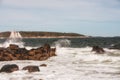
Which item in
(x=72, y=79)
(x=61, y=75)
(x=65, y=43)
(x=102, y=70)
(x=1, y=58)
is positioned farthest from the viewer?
(x=65, y=43)

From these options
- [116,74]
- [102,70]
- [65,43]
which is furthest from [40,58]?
[65,43]

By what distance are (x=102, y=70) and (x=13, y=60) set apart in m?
12.3

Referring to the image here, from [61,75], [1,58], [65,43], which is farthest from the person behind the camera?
[65,43]

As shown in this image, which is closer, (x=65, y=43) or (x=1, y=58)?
(x=1, y=58)

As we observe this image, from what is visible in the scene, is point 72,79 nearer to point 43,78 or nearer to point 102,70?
point 43,78

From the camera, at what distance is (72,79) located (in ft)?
69.8

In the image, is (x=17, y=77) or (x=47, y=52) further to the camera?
(x=47, y=52)

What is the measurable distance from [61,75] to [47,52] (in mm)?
14370

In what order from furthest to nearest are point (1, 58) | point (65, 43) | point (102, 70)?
point (65, 43) < point (1, 58) < point (102, 70)

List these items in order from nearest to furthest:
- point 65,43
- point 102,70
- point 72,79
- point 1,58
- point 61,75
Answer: point 72,79
point 61,75
point 102,70
point 1,58
point 65,43

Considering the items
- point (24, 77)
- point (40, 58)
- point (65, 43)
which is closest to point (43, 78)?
point (24, 77)

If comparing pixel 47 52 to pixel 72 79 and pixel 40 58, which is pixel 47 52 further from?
pixel 72 79

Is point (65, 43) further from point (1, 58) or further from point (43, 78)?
point (43, 78)

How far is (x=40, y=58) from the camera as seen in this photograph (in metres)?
35.3
